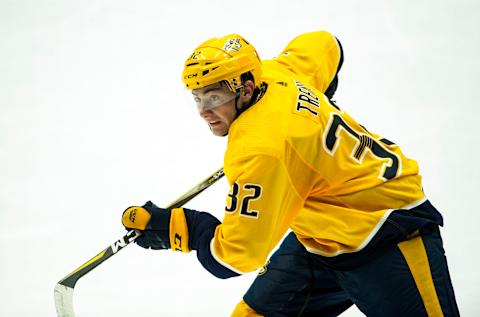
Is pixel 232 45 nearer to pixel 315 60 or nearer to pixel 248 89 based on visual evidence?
pixel 248 89

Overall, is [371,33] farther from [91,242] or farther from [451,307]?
[451,307]

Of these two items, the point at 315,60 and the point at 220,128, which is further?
the point at 315,60

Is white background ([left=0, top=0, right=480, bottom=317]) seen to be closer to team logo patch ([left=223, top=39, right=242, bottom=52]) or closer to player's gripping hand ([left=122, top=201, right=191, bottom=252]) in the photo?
player's gripping hand ([left=122, top=201, right=191, bottom=252])

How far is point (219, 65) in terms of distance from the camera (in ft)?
7.57

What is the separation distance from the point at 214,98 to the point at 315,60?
0.71 m

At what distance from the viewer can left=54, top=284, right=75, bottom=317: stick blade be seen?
3.00 metres

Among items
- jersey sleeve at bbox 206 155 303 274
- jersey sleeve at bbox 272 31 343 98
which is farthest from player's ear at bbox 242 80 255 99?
jersey sleeve at bbox 272 31 343 98

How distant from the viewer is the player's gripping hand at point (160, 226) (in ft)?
8.11

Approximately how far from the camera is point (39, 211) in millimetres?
4168

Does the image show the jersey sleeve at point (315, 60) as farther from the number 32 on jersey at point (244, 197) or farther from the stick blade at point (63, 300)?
→ the stick blade at point (63, 300)

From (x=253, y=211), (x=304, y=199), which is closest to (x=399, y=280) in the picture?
(x=304, y=199)

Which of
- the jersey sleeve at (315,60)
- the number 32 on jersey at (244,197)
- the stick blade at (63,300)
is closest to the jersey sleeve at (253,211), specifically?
the number 32 on jersey at (244,197)

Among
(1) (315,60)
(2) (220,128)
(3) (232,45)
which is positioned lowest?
(2) (220,128)

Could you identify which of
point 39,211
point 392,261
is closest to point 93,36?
point 39,211
